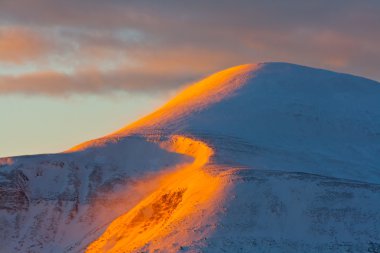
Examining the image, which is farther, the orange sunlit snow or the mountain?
the orange sunlit snow

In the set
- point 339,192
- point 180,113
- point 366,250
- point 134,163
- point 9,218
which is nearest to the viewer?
point 366,250

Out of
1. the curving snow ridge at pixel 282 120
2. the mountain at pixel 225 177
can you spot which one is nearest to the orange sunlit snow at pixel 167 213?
the mountain at pixel 225 177

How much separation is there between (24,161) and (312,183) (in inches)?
1244

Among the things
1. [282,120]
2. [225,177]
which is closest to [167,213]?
[225,177]

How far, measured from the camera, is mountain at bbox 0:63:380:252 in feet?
209

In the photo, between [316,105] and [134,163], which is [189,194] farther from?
[316,105]

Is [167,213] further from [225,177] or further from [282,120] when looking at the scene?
[282,120]

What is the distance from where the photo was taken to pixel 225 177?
231 ft

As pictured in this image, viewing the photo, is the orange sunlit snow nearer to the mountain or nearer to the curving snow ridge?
the mountain

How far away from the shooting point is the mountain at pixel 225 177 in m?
63.6

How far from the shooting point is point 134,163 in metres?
88.2

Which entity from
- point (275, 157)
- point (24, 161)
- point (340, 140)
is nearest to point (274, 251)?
point (275, 157)

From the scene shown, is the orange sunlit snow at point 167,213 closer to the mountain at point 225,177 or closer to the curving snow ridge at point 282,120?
the mountain at point 225,177

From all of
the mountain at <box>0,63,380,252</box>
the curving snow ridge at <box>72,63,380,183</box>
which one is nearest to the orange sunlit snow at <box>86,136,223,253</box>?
the mountain at <box>0,63,380,252</box>
